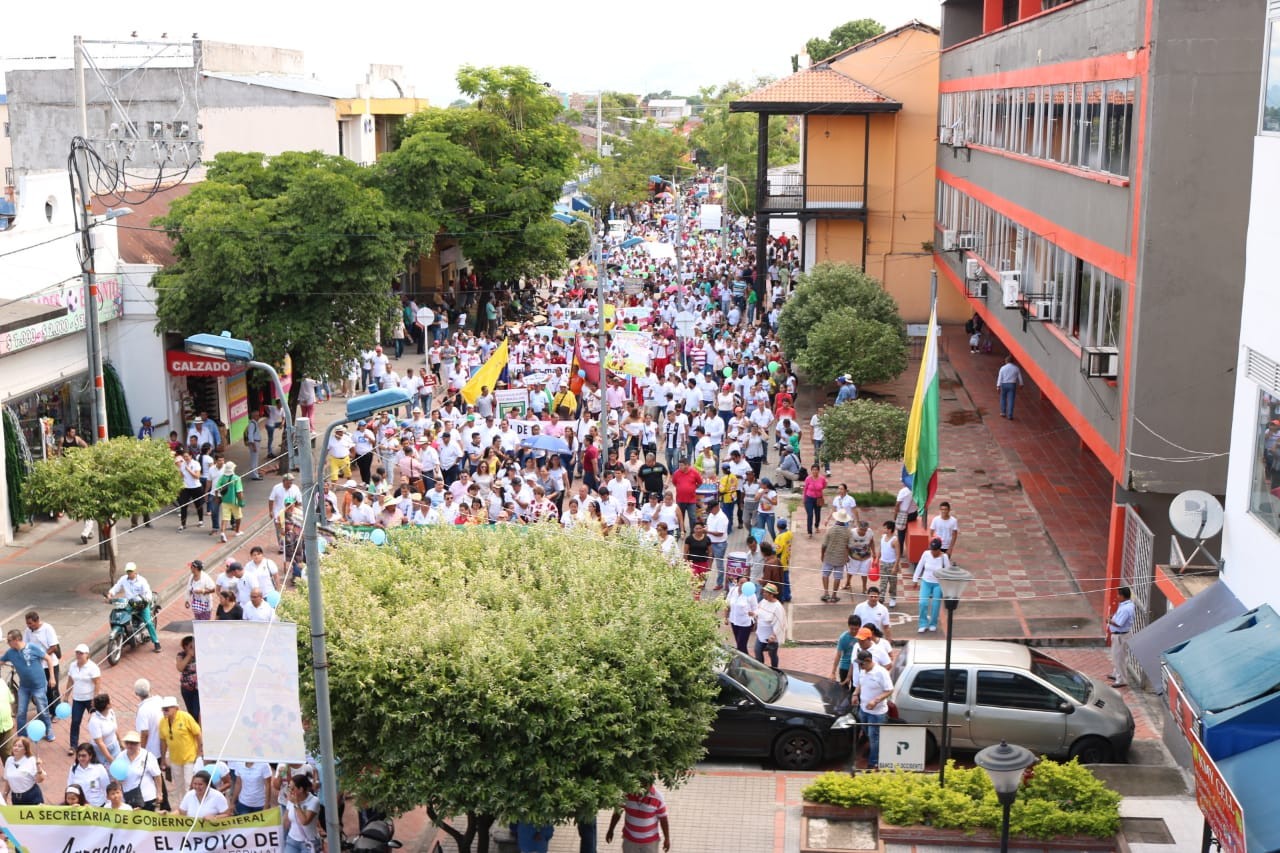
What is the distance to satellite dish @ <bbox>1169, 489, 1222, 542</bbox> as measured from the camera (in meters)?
14.7

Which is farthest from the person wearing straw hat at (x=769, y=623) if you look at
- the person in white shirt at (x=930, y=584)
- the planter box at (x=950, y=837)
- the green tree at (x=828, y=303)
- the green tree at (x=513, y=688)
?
the green tree at (x=828, y=303)

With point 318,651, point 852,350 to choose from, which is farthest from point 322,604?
point 852,350

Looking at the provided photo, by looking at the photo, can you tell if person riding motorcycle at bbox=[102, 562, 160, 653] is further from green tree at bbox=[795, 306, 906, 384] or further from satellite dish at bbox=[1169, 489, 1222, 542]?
green tree at bbox=[795, 306, 906, 384]

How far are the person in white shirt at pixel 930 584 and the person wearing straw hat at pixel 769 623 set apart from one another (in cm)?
213

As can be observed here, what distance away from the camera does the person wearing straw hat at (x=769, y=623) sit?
17016 mm

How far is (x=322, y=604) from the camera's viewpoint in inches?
456

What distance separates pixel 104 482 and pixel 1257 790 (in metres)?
15.8

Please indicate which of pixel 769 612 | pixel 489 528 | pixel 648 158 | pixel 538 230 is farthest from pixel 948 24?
pixel 648 158

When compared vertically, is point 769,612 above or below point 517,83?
below

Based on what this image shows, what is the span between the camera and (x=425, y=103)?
5584cm

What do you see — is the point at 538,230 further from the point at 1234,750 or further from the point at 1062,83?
the point at 1234,750

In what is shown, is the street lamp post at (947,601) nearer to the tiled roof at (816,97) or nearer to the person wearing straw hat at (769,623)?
the person wearing straw hat at (769,623)

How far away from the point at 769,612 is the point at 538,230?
28.7m

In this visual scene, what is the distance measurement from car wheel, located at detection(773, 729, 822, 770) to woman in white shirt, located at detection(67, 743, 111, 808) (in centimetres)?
670
